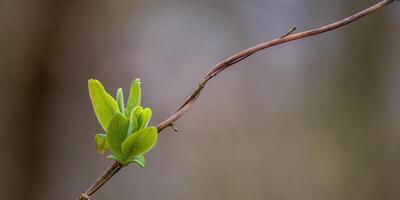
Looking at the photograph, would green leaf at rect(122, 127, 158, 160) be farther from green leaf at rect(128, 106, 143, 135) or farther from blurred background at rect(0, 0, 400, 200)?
blurred background at rect(0, 0, 400, 200)

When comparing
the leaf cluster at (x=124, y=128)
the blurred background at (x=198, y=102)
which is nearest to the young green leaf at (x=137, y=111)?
the leaf cluster at (x=124, y=128)

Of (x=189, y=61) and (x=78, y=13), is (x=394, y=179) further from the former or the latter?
(x=78, y=13)

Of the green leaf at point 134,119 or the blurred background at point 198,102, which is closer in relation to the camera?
the green leaf at point 134,119

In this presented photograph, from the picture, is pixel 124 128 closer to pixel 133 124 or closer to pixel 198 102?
pixel 133 124

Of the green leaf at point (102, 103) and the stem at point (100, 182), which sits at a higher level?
the green leaf at point (102, 103)

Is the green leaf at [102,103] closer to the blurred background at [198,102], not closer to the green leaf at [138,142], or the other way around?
the green leaf at [138,142]

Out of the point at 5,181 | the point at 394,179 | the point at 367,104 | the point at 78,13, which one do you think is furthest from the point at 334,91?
the point at 5,181
